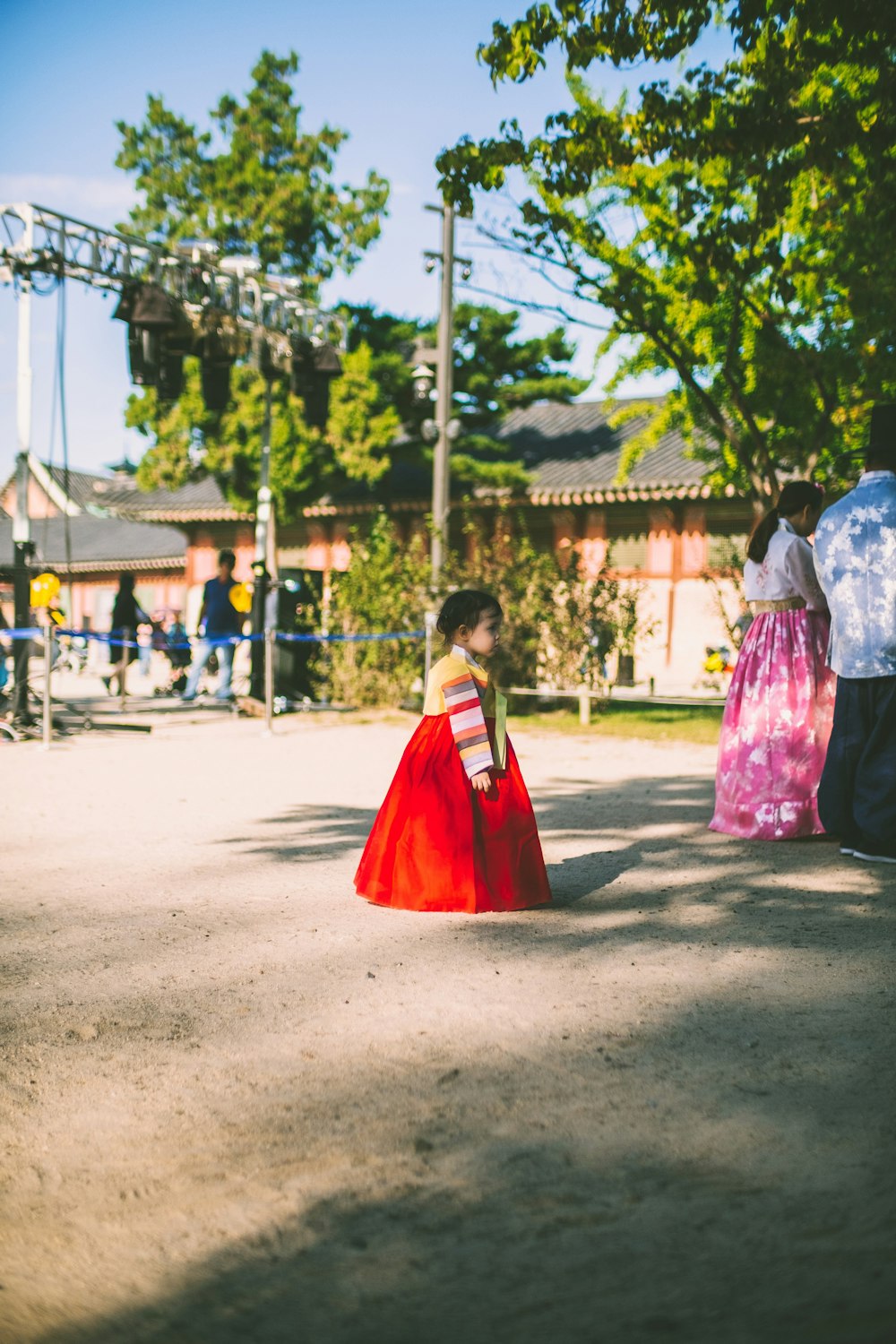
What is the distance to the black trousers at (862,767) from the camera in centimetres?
546

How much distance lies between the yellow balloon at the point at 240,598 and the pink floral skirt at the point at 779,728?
9.54 metres

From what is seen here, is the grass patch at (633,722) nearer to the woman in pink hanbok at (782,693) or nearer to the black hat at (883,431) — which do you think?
the woman in pink hanbok at (782,693)

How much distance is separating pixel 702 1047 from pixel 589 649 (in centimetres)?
1119

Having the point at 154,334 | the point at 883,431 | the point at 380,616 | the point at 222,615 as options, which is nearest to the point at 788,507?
the point at 883,431

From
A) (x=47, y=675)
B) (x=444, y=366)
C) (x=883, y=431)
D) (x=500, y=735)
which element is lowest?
(x=47, y=675)

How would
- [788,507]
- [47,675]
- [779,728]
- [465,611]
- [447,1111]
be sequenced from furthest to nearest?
1. [47,675]
2. [788,507]
3. [779,728]
4. [465,611]
5. [447,1111]

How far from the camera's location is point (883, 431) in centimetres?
577

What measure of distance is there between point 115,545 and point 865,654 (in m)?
39.3

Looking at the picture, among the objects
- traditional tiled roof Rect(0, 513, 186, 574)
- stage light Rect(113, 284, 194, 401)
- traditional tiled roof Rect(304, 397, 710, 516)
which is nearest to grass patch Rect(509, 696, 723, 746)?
stage light Rect(113, 284, 194, 401)

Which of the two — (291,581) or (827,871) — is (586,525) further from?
(827,871)

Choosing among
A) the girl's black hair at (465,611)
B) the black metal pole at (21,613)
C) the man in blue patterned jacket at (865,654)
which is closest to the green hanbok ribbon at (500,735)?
the girl's black hair at (465,611)

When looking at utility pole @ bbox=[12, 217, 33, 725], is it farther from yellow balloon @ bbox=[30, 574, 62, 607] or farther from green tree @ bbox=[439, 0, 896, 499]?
green tree @ bbox=[439, 0, 896, 499]

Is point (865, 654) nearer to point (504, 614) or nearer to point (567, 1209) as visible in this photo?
point (567, 1209)

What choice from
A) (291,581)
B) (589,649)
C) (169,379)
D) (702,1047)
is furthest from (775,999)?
(169,379)
